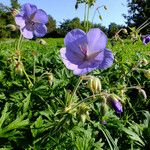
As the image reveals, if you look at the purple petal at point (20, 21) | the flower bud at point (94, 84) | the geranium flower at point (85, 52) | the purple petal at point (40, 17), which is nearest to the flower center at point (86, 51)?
the geranium flower at point (85, 52)

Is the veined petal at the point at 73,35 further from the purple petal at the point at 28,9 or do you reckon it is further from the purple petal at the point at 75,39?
the purple petal at the point at 28,9

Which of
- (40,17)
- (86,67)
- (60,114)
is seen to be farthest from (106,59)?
(40,17)

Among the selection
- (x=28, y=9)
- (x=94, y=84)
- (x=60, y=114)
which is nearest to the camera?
(x=94, y=84)

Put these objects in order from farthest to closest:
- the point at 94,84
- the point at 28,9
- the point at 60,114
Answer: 1. the point at 28,9
2. the point at 60,114
3. the point at 94,84

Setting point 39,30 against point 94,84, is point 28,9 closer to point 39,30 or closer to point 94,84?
point 39,30

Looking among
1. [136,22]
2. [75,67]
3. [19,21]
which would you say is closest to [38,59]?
[19,21]

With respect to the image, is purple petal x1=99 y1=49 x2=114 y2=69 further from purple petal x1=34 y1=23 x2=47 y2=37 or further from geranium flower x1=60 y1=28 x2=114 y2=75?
purple petal x1=34 y1=23 x2=47 y2=37
